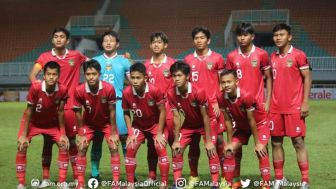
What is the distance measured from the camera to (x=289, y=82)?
5949 mm

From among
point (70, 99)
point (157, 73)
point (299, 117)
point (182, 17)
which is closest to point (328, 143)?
point (299, 117)

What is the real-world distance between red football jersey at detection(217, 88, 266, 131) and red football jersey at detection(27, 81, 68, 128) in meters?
1.99

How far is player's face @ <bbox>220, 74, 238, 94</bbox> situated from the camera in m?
5.50

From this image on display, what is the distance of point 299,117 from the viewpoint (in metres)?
5.88

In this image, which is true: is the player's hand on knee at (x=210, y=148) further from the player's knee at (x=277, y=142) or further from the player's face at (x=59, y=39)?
the player's face at (x=59, y=39)

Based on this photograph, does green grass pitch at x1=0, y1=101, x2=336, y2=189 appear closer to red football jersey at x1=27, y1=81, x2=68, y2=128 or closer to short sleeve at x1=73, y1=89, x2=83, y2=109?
red football jersey at x1=27, y1=81, x2=68, y2=128

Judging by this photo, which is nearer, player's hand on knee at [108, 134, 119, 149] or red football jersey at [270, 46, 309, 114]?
player's hand on knee at [108, 134, 119, 149]

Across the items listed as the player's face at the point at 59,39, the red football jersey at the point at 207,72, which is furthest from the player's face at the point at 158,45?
the player's face at the point at 59,39

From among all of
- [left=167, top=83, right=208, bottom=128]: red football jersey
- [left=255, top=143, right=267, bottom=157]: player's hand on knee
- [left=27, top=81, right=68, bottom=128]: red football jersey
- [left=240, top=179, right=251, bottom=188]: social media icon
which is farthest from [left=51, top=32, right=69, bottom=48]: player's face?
[left=240, top=179, right=251, bottom=188]: social media icon

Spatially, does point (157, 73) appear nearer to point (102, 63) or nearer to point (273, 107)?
point (102, 63)

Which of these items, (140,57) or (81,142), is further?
(140,57)

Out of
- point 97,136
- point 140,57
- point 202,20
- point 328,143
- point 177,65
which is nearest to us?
point 177,65

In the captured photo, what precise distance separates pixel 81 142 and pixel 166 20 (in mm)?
28441

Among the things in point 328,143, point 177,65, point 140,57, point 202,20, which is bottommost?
point 328,143
